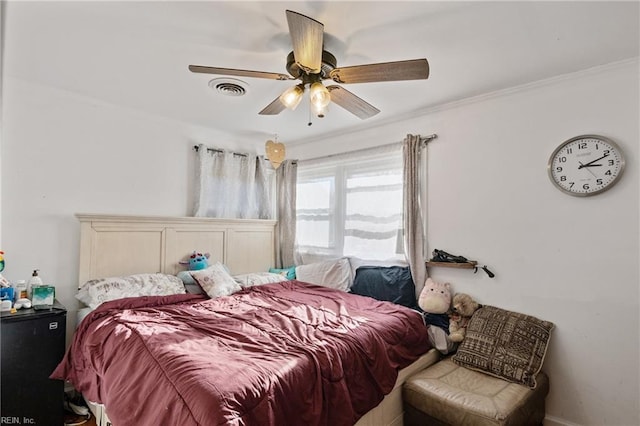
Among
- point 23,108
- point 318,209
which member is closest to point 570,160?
point 318,209

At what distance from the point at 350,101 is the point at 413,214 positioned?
1301 millimetres

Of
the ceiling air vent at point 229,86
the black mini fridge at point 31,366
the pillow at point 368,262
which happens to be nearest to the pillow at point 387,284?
the pillow at point 368,262

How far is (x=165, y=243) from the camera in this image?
125 inches

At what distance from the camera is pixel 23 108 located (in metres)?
2.53

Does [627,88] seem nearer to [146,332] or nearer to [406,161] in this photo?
[406,161]

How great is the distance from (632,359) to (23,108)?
14.9 feet

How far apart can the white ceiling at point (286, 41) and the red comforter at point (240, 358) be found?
5.52 ft

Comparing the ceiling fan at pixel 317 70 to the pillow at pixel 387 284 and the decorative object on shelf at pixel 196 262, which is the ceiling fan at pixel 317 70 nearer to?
the pillow at pixel 387 284

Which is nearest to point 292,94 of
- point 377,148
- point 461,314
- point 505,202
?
point 377,148

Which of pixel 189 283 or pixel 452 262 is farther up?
pixel 452 262

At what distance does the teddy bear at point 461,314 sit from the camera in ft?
8.60

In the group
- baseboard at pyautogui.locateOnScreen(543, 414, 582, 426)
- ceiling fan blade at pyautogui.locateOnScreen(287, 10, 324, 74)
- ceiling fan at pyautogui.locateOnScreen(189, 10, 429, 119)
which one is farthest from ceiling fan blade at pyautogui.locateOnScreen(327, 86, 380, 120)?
baseboard at pyautogui.locateOnScreen(543, 414, 582, 426)

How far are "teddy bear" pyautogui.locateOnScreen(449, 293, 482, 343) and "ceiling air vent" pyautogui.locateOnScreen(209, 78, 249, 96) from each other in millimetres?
2376

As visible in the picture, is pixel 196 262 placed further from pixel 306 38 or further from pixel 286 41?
pixel 306 38
